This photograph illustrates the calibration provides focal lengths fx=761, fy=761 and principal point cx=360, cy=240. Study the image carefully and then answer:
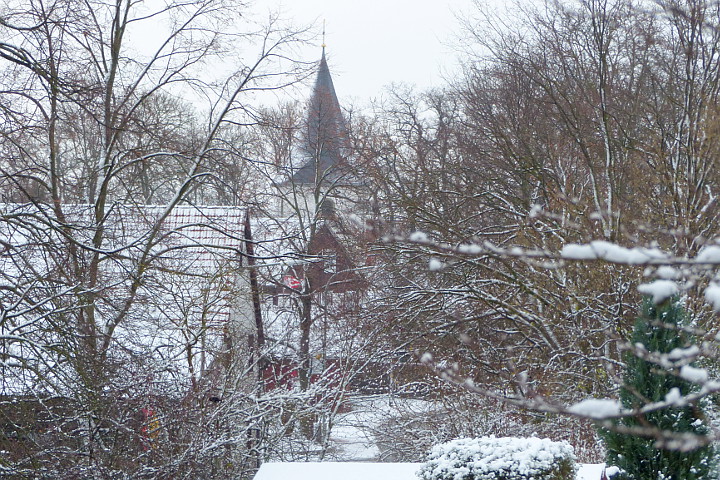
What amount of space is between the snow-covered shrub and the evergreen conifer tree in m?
0.62

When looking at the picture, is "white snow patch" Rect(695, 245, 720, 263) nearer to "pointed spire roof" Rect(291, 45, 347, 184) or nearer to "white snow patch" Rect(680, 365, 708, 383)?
"white snow patch" Rect(680, 365, 708, 383)

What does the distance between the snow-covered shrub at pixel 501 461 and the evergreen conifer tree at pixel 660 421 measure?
618 millimetres

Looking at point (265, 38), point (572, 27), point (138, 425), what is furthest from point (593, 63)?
point (138, 425)

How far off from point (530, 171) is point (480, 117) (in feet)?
6.86

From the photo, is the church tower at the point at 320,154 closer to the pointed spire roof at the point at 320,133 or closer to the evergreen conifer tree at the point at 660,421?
the pointed spire roof at the point at 320,133

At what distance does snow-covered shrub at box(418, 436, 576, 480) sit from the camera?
19.5 feet

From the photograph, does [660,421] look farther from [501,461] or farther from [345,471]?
[345,471]

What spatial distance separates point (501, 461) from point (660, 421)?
55.5 inches

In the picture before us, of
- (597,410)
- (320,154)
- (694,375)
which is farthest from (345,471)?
(320,154)

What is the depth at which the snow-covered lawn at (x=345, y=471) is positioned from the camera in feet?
23.5

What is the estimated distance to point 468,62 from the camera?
46.0 feet

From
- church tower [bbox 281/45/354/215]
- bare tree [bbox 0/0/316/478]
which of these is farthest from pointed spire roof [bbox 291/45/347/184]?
bare tree [bbox 0/0/316/478]

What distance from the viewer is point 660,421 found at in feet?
20.5

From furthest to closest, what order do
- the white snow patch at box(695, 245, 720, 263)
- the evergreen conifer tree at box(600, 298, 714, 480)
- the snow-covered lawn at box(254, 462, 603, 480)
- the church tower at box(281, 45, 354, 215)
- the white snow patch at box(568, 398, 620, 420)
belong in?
the church tower at box(281, 45, 354, 215)
the snow-covered lawn at box(254, 462, 603, 480)
the evergreen conifer tree at box(600, 298, 714, 480)
the white snow patch at box(568, 398, 620, 420)
the white snow patch at box(695, 245, 720, 263)
